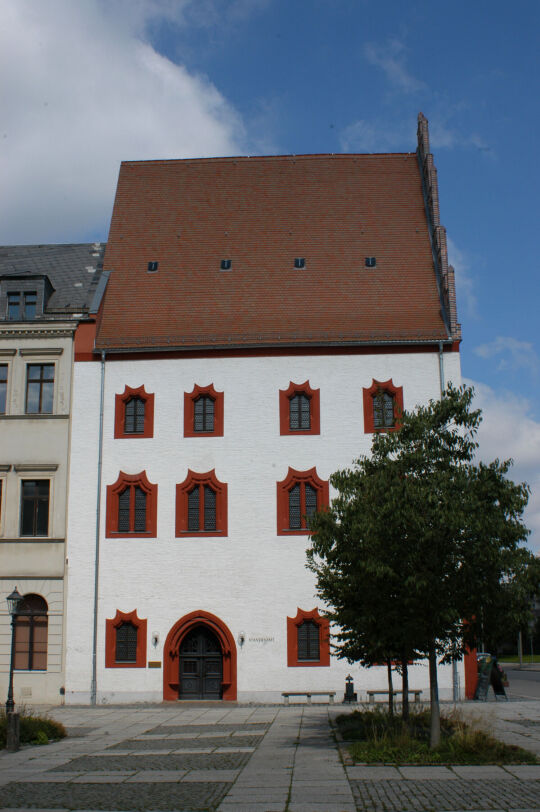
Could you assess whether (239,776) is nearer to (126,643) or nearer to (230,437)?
(126,643)

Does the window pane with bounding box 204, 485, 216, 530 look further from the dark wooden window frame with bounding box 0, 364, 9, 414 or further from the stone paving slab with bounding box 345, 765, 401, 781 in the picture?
the stone paving slab with bounding box 345, 765, 401, 781

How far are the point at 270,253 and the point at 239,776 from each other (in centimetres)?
2414

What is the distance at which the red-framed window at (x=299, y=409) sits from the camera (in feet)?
98.7

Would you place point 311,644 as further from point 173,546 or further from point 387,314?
point 387,314

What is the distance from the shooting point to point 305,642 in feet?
93.3

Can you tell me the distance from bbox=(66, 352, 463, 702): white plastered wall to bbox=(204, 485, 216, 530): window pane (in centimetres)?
55

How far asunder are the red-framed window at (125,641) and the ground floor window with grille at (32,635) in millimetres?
2215

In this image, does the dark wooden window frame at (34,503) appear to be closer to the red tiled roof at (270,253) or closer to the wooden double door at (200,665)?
the red tiled roof at (270,253)

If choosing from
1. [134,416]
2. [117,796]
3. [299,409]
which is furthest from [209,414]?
[117,796]

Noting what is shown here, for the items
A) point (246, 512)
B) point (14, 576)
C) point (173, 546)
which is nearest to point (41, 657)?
point (14, 576)

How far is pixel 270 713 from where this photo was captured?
24.7m

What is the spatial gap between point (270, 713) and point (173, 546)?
6967 mm

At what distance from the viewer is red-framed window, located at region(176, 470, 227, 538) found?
2939cm

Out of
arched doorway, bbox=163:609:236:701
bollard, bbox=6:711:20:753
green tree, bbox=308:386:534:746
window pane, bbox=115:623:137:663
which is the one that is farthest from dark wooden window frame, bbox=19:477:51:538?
green tree, bbox=308:386:534:746
